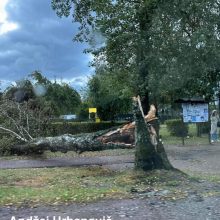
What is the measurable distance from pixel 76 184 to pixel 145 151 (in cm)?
208

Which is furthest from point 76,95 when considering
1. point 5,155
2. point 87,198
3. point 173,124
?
point 87,198

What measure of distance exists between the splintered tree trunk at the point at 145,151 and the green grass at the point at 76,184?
1.01 ft

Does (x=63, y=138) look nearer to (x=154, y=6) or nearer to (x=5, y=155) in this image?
(x=5, y=155)

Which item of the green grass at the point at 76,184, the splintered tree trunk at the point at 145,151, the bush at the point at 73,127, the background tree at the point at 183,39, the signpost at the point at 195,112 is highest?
the background tree at the point at 183,39

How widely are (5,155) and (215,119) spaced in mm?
11713

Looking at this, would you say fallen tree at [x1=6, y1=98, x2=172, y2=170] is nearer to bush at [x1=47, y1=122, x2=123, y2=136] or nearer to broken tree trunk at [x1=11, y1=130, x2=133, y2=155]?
broken tree trunk at [x1=11, y1=130, x2=133, y2=155]

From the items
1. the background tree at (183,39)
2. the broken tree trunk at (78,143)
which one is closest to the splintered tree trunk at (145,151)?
the background tree at (183,39)

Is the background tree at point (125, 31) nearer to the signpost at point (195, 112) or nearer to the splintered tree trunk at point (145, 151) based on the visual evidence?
the splintered tree trunk at point (145, 151)

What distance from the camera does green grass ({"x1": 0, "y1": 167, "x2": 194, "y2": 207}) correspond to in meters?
8.57

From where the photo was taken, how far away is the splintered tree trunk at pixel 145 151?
11.6 m

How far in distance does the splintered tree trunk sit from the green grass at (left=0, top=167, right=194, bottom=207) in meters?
0.31

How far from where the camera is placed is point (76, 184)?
10.6 metres

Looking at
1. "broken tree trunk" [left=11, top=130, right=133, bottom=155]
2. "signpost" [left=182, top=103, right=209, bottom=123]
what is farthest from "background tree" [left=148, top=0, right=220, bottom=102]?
"signpost" [left=182, top=103, right=209, bottom=123]

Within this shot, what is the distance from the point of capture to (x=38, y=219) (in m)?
6.93
